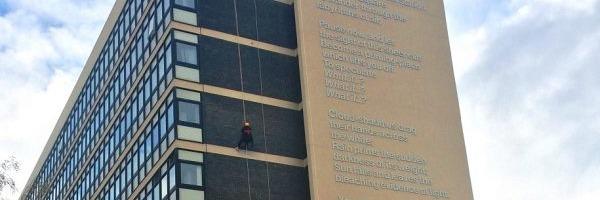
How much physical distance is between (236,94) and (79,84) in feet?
89.2

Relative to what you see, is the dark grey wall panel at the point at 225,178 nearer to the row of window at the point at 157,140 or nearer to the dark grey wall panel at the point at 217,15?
the row of window at the point at 157,140

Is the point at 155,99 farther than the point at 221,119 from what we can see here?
Yes

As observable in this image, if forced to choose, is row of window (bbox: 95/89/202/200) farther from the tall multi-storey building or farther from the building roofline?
the building roofline

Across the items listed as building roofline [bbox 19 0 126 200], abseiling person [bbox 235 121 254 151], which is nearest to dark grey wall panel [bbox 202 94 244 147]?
abseiling person [bbox 235 121 254 151]

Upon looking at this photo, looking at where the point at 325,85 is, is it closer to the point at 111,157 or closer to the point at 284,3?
the point at 284,3

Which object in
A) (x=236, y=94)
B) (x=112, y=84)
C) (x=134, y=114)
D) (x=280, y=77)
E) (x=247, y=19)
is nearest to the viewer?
(x=236, y=94)

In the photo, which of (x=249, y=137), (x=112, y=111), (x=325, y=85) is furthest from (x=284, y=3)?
(x=112, y=111)

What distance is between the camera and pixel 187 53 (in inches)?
2039

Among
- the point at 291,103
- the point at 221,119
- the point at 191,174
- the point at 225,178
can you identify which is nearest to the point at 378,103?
the point at 291,103

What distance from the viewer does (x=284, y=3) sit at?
56062 mm

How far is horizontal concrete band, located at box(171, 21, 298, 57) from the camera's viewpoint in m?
52.3

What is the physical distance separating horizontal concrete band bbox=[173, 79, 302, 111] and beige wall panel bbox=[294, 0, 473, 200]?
1.16 metres

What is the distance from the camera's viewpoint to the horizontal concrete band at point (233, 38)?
2060 inches

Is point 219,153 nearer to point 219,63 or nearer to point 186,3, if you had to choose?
point 219,63
